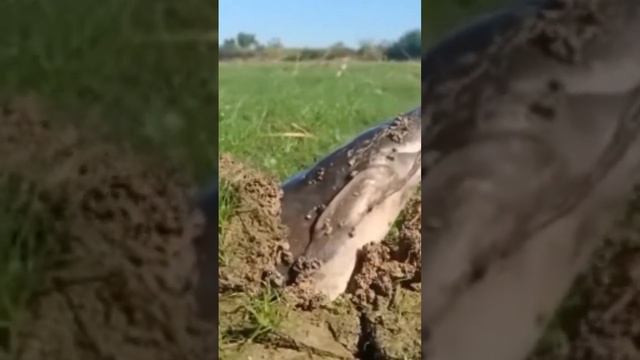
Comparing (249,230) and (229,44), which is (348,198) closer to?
(249,230)

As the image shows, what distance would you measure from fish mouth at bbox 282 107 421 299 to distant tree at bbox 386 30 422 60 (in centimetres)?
21

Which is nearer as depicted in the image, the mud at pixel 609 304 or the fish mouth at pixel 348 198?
the mud at pixel 609 304

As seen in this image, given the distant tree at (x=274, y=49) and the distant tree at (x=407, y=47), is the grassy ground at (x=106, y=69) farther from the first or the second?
the distant tree at (x=407, y=47)

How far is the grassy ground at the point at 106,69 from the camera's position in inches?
82.4

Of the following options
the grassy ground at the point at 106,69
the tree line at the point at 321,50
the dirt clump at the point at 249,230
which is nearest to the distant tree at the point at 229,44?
the tree line at the point at 321,50

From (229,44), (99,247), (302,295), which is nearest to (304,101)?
(229,44)

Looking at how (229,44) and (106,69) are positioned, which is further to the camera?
(229,44)

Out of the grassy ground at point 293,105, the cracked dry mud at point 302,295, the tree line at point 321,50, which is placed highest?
the tree line at point 321,50

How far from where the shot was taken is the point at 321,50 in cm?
230

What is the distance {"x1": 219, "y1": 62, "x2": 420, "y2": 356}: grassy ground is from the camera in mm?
2295

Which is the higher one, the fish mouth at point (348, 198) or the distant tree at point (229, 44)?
the distant tree at point (229, 44)

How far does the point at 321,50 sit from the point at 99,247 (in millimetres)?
750

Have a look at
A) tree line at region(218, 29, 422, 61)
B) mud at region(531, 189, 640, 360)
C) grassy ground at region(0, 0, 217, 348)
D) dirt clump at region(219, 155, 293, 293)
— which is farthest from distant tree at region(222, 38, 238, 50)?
mud at region(531, 189, 640, 360)

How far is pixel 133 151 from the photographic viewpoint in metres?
2.12
